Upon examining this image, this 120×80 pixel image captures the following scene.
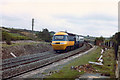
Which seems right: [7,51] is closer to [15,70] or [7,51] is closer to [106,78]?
[15,70]

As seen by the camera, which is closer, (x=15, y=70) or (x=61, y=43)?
(x=15, y=70)

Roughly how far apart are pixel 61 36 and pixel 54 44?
5.31 ft

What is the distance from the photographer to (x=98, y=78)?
28.1ft

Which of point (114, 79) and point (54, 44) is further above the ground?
point (54, 44)

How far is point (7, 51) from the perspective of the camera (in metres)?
22.3

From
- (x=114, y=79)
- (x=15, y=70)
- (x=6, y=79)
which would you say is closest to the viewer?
(x=114, y=79)

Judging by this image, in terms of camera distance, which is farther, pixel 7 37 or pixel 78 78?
pixel 7 37

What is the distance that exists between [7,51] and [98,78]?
54.6 ft

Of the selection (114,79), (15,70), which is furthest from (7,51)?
(114,79)

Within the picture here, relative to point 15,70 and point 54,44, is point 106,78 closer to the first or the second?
point 15,70

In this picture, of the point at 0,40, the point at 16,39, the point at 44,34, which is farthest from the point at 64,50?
the point at 44,34

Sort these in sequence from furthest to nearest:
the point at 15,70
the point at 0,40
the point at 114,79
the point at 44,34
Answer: the point at 44,34 < the point at 0,40 < the point at 15,70 < the point at 114,79

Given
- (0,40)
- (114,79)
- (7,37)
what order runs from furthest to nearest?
(0,40)
(7,37)
(114,79)

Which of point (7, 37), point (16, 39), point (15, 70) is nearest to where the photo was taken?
point (15, 70)
